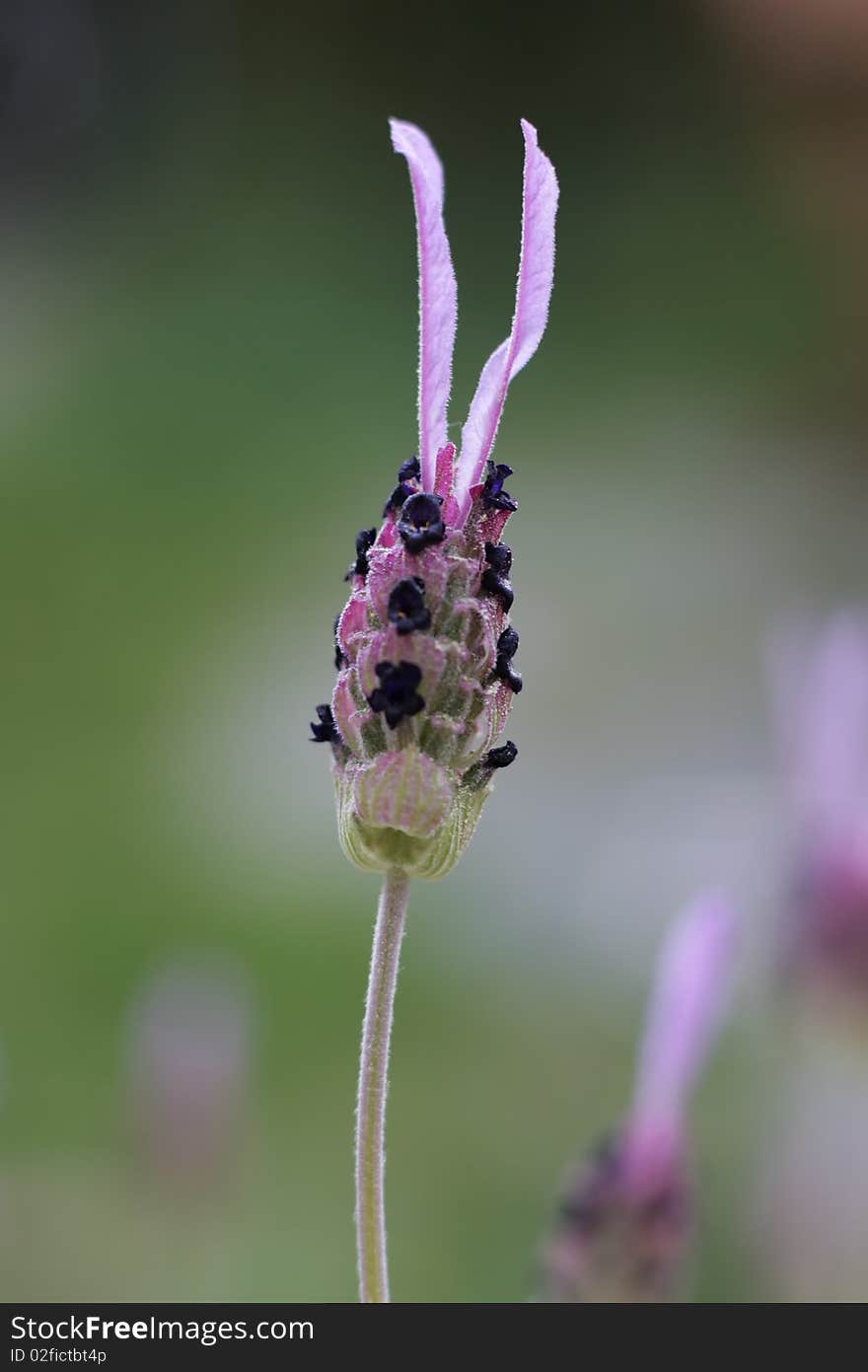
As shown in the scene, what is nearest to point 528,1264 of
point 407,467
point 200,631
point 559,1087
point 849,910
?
point 559,1087

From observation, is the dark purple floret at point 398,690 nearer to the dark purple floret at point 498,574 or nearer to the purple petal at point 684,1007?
the dark purple floret at point 498,574

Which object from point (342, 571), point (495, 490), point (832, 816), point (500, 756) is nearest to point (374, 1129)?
point (500, 756)

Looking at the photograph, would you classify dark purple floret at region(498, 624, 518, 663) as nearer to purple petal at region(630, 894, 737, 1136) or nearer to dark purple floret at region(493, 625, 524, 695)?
dark purple floret at region(493, 625, 524, 695)

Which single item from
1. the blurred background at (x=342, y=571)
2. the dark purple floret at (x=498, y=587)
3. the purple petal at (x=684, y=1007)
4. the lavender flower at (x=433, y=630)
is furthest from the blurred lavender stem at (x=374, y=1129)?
the blurred background at (x=342, y=571)

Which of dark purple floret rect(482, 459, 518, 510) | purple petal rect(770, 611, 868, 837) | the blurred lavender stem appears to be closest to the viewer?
the blurred lavender stem

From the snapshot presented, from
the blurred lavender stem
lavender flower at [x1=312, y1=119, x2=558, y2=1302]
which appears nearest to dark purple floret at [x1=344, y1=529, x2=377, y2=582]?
lavender flower at [x1=312, y1=119, x2=558, y2=1302]

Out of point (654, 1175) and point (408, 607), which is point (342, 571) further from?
point (408, 607)
